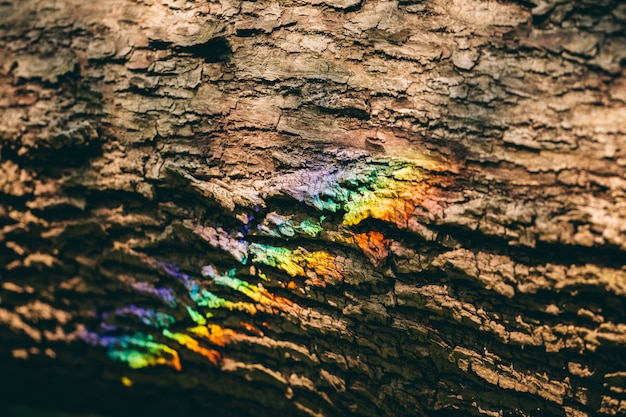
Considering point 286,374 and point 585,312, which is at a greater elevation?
point 585,312

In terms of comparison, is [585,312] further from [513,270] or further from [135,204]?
[135,204]

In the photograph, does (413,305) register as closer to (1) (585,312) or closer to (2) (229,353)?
(1) (585,312)

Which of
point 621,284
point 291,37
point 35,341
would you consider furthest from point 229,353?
point 621,284

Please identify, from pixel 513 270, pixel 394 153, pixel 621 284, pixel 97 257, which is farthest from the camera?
pixel 97 257

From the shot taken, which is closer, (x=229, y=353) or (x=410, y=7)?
(x=410, y=7)

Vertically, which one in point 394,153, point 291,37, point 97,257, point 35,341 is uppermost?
point 291,37

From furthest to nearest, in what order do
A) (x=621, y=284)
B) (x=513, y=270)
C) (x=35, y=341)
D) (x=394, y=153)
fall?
(x=35, y=341) → (x=394, y=153) → (x=513, y=270) → (x=621, y=284)
